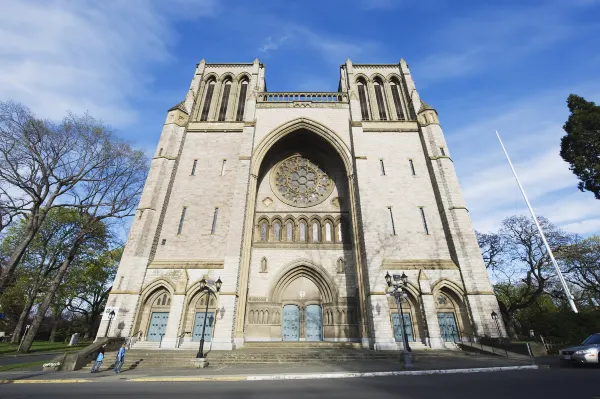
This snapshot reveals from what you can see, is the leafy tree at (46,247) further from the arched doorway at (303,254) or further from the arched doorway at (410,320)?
the arched doorway at (410,320)

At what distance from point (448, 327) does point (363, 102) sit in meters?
19.1

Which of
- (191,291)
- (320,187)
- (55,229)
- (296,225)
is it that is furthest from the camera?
(55,229)

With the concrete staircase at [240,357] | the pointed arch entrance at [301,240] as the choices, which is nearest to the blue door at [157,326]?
the concrete staircase at [240,357]

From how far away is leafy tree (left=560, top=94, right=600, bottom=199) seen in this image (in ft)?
49.0

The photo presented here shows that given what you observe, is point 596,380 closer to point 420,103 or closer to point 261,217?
point 261,217

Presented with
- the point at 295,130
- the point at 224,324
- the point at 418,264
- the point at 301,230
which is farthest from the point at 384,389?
the point at 295,130

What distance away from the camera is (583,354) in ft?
28.1

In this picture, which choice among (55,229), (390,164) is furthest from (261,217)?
(55,229)

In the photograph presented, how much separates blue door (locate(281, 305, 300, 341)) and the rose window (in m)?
7.46

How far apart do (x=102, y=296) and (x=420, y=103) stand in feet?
124

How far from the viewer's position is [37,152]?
15.8 metres

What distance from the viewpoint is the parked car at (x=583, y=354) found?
8.45 meters

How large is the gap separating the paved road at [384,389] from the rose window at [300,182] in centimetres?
1433

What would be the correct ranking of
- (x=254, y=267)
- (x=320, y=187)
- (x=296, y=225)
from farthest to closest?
(x=320, y=187), (x=296, y=225), (x=254, y=267)
